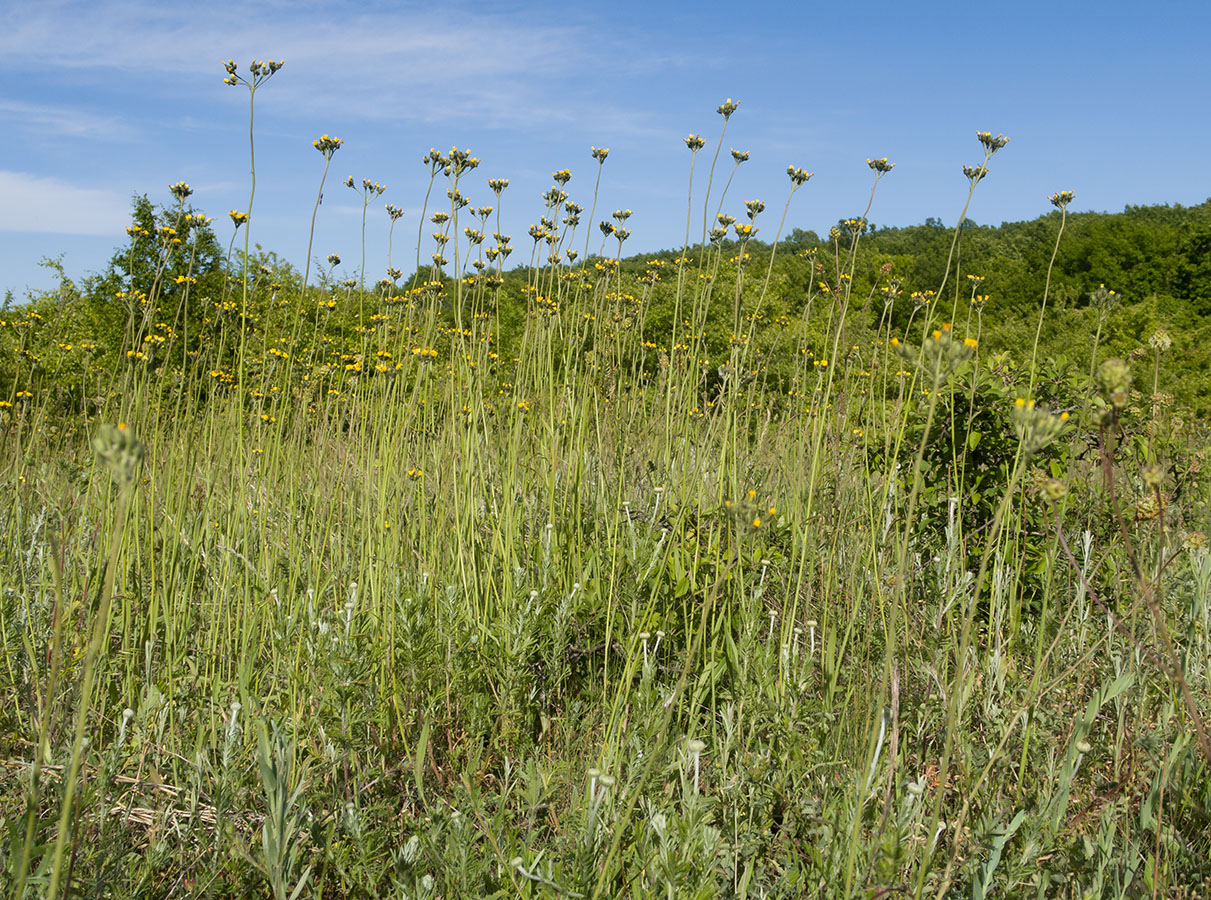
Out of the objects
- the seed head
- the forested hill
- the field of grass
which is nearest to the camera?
the seed head

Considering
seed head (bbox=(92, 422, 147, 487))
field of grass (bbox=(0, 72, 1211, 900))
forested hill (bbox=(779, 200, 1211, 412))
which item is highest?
forested hill (bbox=(779, 200, 1211, 412))

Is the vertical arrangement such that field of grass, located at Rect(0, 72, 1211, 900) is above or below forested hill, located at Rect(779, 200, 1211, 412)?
below

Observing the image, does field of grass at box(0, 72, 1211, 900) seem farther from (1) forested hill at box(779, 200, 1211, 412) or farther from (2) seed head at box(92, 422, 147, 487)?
(1) forested hill at box(779, 200, 1211, 412)

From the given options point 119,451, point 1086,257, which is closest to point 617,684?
point 119,451

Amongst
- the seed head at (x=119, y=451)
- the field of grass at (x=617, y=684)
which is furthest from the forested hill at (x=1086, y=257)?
the seed head at (x=119, y=451)

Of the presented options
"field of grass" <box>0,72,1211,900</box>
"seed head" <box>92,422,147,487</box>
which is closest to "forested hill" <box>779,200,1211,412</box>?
"field of grass" <box>0,72,1211,900</box>

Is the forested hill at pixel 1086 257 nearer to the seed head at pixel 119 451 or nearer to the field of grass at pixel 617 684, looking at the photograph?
the field of grass at pixel 617 684

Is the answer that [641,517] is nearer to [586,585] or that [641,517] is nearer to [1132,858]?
[586,585]

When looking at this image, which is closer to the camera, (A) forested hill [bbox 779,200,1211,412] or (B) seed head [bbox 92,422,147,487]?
(B) seed head [bbox 92,422,147,487]

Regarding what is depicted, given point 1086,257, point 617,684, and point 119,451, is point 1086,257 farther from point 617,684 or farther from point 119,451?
point 119,451

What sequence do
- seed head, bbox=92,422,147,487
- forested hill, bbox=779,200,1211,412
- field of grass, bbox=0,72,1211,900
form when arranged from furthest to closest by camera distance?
forested hill, bbox=779,200,1211,412 < field of grass, bbox=0,72,1211,900 < seed head, bbox=92,422,147,487

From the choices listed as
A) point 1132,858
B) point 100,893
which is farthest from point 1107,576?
point 100,893

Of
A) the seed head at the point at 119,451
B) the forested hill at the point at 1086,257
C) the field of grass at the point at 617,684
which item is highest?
the forested hill at the point at 1086,257

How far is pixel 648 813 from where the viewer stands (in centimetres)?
138
